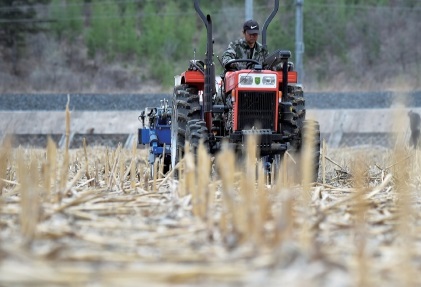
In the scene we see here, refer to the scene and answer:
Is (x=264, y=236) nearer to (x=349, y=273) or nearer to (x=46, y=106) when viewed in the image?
(x=349, y=273)

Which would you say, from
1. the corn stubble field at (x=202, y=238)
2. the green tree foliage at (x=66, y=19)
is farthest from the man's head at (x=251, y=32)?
the green tree foliage at (x=66, y=19)

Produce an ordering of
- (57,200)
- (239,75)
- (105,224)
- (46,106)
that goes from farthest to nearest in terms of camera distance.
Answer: (46,106) < (239,75) < (57,200) < (105,224)

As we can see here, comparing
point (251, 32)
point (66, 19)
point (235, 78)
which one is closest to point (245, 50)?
→ point (251, 32)

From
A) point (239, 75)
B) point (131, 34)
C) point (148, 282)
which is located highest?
point (131, 34)

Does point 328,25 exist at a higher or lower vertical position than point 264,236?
higher

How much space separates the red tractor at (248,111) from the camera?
29.6ft

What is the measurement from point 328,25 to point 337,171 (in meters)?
33.9

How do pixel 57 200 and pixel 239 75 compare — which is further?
pixel 239 75

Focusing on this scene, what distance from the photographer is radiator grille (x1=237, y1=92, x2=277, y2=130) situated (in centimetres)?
914

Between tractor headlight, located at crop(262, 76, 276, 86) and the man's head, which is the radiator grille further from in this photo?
the man's head

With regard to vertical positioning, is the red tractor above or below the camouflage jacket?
below

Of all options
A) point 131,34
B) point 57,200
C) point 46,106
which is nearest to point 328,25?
point 131,34

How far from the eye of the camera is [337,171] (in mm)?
9781

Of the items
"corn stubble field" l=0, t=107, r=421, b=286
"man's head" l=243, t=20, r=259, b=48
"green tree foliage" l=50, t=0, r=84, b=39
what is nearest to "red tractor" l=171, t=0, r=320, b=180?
"man's head" l=243, t=20, r=259, b=48
